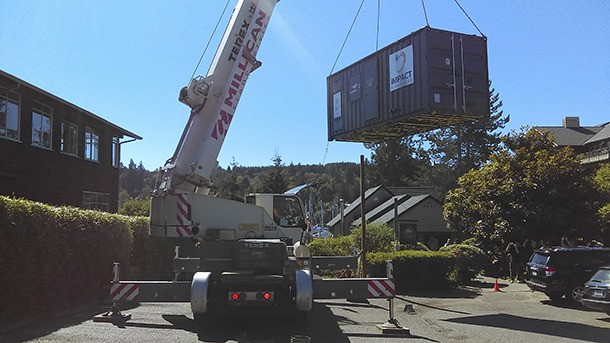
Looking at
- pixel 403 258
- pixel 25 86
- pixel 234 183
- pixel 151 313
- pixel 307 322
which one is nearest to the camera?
pixel 307 322

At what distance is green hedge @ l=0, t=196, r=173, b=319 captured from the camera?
29.5 ft

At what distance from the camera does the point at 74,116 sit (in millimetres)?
22516

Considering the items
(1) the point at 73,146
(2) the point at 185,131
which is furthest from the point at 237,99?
(1) the point at 73,146

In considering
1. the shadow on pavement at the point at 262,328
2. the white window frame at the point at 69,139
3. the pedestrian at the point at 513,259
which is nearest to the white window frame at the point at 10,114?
the white window frame at the point at 69,139

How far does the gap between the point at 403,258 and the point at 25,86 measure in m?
14.6

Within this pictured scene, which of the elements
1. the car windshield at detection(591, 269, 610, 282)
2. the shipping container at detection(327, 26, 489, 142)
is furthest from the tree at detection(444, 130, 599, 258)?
the car windshield at detection(591, 269, 610, 282)

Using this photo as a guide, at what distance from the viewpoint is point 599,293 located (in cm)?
1123

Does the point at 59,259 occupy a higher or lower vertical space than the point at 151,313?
higher

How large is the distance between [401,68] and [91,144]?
16.7 metres

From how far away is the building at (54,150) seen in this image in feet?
58.0

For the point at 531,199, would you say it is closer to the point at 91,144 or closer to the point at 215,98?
the point at 215,98

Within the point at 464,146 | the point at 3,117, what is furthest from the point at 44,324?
the point at 464,146

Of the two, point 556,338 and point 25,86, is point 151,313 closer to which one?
point 556,338

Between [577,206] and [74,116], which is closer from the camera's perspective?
[577,206]
